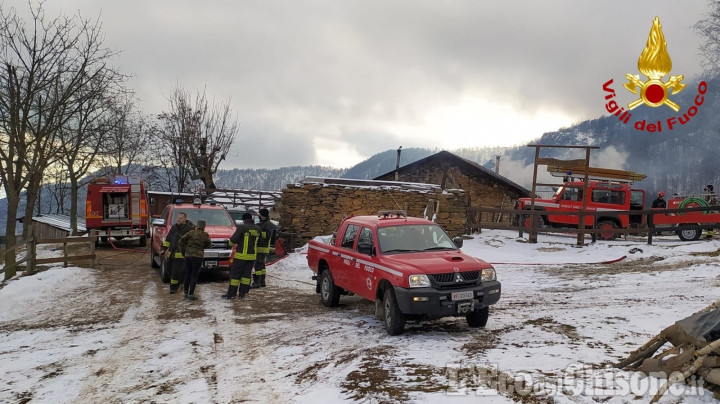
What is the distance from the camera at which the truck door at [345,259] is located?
8488 mm

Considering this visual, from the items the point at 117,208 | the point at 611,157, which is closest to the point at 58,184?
the point at 117,208

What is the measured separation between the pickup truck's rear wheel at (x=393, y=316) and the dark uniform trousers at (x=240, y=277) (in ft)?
13.1

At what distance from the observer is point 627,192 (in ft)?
72.5

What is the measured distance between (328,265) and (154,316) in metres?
3.11

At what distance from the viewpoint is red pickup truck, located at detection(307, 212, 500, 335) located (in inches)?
265

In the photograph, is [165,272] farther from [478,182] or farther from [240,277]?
[478,182]

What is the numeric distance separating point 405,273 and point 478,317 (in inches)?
56.9

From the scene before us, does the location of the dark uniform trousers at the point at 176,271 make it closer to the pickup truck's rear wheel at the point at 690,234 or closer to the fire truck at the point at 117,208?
the fire truck at the point at 117,208

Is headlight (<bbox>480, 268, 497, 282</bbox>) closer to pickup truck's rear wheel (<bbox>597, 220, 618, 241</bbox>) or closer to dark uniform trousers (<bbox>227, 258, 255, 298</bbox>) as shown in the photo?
dark uniform trousers (<bbox>227, 258, 255, 298</bbox>)

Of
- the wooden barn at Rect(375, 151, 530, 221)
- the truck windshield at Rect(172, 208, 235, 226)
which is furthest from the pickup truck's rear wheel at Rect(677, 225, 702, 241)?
the truck windshield at Rect(172, 208, 235, 226)

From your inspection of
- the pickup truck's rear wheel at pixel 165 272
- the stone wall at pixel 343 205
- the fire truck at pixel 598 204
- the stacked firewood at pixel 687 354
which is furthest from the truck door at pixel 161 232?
the fire truck at pixel 598 204

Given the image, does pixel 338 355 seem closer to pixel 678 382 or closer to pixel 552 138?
pixel 678 382

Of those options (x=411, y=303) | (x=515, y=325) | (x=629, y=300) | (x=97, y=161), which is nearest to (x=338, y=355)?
(x=411, y=303)

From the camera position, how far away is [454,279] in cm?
688
